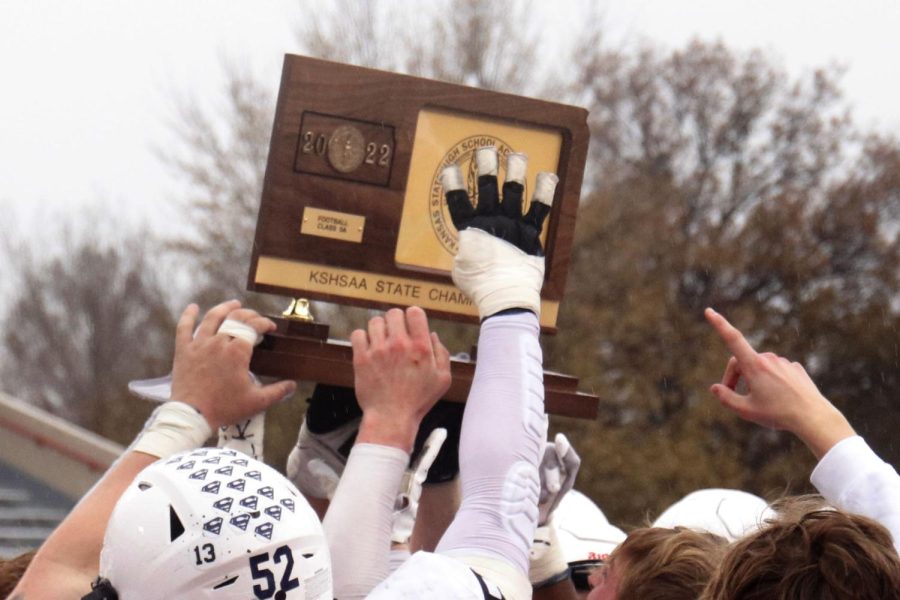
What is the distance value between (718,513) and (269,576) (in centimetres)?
240

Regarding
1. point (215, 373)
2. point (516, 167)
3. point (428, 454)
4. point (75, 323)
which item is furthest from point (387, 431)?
point (75, 323)

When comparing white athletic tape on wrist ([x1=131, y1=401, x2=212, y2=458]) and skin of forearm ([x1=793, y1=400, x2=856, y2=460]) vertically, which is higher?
skin of forearm ([x1=793, y1=400, x2=856, y2=460])

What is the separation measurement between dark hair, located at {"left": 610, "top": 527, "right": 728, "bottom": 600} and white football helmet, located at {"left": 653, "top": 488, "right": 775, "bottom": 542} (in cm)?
121

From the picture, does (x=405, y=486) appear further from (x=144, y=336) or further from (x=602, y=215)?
(x=144, y=336)

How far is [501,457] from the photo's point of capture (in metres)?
2.54

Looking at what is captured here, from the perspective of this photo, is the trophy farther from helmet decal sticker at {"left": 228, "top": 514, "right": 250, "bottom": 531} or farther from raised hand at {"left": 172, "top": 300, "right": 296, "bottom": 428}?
helmet decal sticker at {"left": 228, "top": 514, "right": 250, "bottom": 531}

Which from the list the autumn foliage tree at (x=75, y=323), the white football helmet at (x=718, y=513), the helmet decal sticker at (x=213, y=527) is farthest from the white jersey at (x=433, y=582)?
the autumn foliage tree at (x=75, y=323)

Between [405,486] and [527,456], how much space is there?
422 millimetres

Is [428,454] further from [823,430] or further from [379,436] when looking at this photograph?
[823,430]

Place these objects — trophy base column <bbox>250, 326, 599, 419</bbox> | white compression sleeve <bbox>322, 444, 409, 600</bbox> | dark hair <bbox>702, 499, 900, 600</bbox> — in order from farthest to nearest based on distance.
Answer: trophy base column <bbox>250, 326, 599, 419</bbox> → white compression sleeve <bbox>322, 444, 409, 600</bbox> → dark hair <bbox>702, 499, 900, 600</bbox>

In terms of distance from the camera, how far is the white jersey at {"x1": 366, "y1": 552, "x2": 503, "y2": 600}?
2.24 metres

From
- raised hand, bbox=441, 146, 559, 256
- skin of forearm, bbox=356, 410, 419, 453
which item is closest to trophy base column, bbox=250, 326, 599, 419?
skin of forearm, bbox=356, 410, 419, 453

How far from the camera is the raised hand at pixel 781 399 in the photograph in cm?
294

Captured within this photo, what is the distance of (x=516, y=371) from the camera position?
2.62 m
